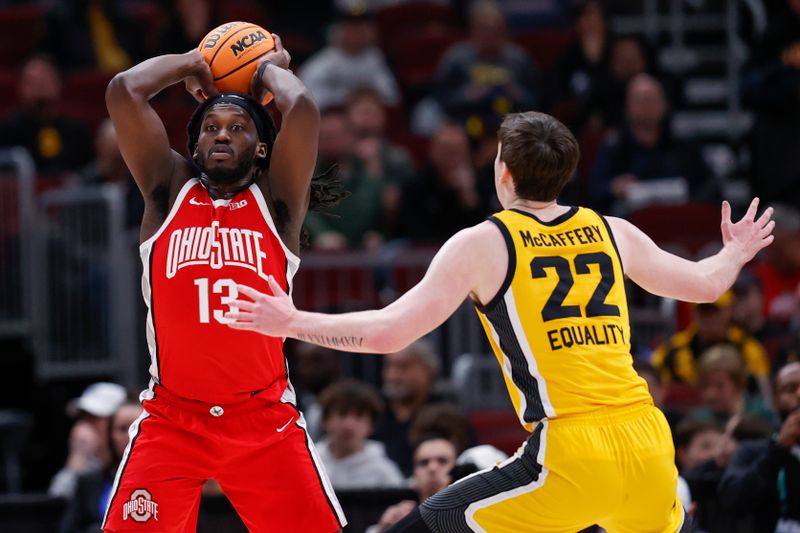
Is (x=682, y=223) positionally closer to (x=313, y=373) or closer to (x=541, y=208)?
(x=313, y=373)

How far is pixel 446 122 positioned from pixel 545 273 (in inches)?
284

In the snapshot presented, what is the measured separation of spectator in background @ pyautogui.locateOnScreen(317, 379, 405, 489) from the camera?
9516 millimetres

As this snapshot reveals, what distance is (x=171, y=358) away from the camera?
625 cm

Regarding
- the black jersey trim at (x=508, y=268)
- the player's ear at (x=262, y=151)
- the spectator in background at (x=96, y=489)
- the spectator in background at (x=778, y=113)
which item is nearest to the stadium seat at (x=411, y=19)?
the spectator in background at (x=778, y=113)

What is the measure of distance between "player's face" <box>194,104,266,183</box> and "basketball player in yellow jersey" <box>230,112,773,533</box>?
1001 mm

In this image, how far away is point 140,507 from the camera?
6.08 m

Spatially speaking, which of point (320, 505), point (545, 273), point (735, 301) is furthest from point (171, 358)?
point (735, 301)

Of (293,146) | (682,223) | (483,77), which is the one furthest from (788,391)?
(483,77)

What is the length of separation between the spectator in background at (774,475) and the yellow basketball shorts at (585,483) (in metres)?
2.12

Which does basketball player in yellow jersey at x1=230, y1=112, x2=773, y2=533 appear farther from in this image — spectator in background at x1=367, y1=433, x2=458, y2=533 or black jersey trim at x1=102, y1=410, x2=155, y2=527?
spectator in background at x1=367, y1=433, x2=458, y2=533

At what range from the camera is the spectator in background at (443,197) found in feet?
40.3

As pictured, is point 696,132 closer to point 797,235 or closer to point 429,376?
point 797,235

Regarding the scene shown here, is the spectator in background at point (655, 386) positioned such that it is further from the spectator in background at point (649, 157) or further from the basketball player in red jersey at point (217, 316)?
the basketball player in red jersey at point (217, 316)

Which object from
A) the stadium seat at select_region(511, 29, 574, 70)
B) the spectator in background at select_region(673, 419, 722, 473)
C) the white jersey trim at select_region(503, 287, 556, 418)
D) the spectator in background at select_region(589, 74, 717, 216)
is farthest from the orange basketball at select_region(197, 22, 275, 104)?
the stadium seat at select_region(511, 29, 574, 70)
